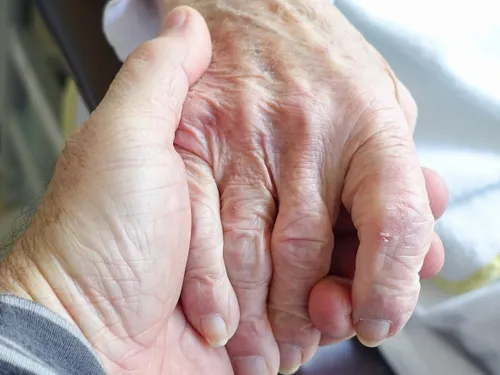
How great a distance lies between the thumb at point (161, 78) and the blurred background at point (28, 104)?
1.94 ft

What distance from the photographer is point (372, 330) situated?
19.6 inches

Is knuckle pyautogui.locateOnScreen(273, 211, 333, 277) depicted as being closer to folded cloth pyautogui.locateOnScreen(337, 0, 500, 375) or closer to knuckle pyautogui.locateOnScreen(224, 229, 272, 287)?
knuckle pyautogui.locateOnScreen(224, 229, 272, 287)

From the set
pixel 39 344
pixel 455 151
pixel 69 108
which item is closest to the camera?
pixel 39 344

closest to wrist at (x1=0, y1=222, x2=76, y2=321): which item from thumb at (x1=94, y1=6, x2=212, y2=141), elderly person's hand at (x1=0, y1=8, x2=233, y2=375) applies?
elderly person's hand at (x1=0, y1=8, x2=233, y2=375)

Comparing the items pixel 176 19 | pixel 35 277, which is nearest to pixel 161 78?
pixel 176 19

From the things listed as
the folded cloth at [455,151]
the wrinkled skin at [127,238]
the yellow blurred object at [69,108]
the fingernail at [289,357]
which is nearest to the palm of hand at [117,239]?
the wrinkled skin at [127,238]

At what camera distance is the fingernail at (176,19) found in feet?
1.82

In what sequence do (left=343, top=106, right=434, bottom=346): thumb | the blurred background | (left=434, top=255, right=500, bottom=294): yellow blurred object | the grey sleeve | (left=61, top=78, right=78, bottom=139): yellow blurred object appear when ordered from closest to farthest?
the grey sleeve → (left=343, top=106, right=434, bottom=346): thumb → (left=434, top=255, right=500, bottom=294): yellow blurred object → (left=61, top=78, right=78, bottom=139): yellow blurred object → the blurred background

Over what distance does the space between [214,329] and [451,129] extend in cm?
34

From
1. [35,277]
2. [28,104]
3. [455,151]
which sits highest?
[35,277]

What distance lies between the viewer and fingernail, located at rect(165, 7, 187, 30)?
0.55 m

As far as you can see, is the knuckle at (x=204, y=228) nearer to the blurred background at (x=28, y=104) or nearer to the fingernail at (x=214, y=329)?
the fingernail at (x=214, y=329)

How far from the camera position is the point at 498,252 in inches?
23.1

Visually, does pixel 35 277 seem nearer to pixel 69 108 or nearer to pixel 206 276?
pixel 206 276
